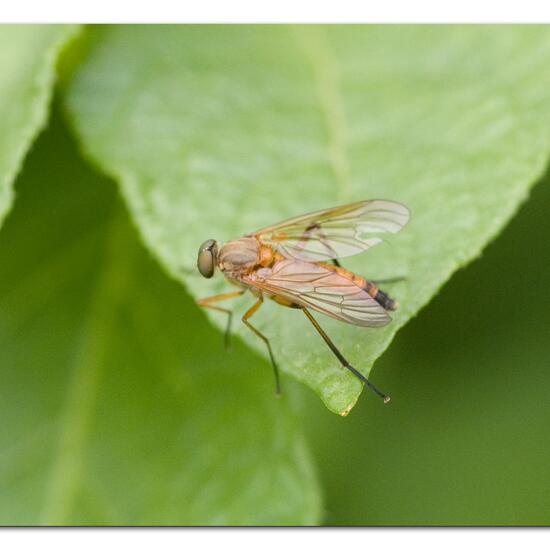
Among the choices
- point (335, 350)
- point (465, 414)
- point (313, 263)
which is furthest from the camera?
point (465, 414)

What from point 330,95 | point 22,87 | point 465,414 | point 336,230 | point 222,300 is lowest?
point 465,414

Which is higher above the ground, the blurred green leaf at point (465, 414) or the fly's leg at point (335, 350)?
the fly's leg at point (335, 350)

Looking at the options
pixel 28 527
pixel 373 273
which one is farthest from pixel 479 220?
pixel 28 527

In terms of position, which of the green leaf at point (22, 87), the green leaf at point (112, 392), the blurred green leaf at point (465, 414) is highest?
the green leaf at point (22, 87)

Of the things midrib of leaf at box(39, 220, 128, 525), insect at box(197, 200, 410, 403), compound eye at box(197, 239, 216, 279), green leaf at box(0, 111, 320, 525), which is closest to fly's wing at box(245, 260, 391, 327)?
insect at box(197, 200, 410, 403)

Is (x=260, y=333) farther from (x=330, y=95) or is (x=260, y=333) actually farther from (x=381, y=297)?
(x=330, y=95)

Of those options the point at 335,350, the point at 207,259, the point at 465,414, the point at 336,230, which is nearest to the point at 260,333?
the point at 335,350

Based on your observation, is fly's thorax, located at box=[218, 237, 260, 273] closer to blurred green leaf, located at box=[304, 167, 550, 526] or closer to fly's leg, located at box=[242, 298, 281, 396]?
fly's leg, located at box=[242, 298, 281, 396]

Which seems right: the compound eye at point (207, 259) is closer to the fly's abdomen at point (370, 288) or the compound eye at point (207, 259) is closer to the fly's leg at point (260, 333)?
the fly's leg at point (260, 333)

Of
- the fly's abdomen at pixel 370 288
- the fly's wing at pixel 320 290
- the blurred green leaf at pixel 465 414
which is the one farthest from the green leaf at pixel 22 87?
the blurred green leaf at pixel 465 414
